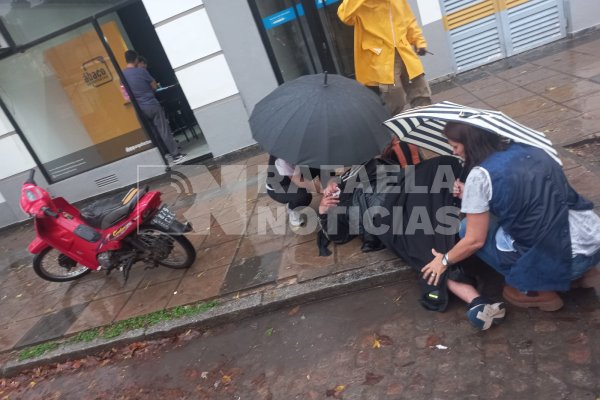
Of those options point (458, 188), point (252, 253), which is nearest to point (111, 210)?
point (252, 253)

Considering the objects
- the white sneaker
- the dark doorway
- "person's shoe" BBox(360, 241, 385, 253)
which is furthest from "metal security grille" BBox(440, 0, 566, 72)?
"person's shoe" BBox(360, 241, 385, 253)

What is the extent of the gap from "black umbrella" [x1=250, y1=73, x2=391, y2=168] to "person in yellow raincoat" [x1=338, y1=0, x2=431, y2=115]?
1674 millimetres

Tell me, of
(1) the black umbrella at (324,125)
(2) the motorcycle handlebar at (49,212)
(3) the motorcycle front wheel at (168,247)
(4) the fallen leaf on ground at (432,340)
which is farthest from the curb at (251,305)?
(2) the motorcycle handlebar at (49,212)

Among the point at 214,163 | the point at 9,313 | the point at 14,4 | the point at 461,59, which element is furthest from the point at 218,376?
the point at 14,4

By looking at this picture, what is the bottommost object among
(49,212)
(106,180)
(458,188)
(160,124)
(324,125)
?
(106,180)

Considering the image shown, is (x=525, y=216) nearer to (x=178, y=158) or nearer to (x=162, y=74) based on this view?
(x=178, y=158)

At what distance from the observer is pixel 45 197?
13.9 ft

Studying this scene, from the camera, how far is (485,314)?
265 cm

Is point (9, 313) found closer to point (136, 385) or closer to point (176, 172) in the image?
point (136, 385)

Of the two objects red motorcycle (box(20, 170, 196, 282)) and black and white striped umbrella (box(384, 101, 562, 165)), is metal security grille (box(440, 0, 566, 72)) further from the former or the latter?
red motorcycle (box(20, 170, 196, 282))

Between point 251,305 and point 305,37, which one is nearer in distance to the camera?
point 251,305

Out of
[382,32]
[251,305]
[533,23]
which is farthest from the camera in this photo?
[533,23]

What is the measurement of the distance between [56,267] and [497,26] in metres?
7.62

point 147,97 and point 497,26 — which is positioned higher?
point 147,97
